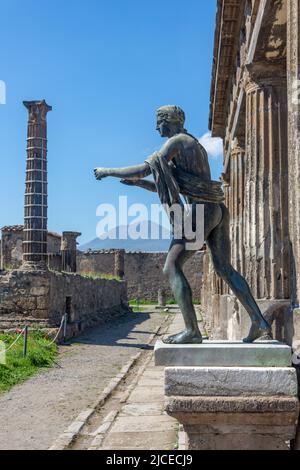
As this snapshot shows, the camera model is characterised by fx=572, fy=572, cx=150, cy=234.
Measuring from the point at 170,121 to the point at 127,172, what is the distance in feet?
1.69

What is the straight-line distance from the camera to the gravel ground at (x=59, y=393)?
6508 mm

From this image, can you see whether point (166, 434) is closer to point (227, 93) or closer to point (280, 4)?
point (280, 4)

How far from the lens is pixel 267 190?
684 centimetres

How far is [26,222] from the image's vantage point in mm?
18594

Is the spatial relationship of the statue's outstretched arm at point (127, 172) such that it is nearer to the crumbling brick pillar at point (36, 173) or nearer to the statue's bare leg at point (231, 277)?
the statue's bare leg at point (231, 277)

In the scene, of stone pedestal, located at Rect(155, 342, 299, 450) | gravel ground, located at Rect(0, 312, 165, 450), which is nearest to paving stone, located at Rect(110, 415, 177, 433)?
gravel ground, located at Rect(0, 312, 165, 450)

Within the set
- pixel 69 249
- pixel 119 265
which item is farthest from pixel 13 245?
pixel 119 265

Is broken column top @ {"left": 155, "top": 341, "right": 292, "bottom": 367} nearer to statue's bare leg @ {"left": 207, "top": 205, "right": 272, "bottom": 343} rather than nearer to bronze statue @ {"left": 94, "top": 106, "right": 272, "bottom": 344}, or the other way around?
bronze statue @ {"left": 94, "top": 106, "right": 272, "bottom": 344}

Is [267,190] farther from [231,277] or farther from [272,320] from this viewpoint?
[231,277]

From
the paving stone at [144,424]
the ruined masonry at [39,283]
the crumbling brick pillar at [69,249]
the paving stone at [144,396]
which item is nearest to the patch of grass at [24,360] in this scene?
the ruined masonry at [39,283]

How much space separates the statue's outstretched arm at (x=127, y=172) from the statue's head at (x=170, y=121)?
0.34 metres

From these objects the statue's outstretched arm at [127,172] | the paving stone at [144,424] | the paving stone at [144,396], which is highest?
the statue's outstretched arm at [127,172]

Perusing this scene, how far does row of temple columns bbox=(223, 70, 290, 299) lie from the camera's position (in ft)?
21.9
